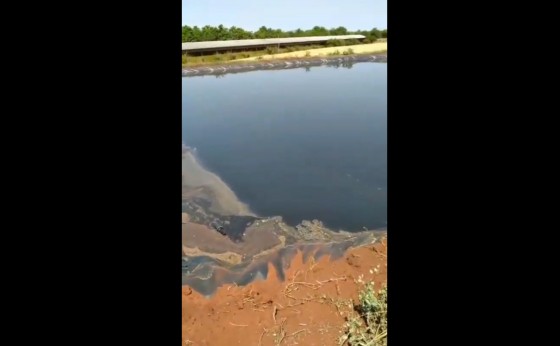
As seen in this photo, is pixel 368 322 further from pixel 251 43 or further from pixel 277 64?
pixel 251 43

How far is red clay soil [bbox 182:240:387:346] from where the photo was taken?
97.3 inches

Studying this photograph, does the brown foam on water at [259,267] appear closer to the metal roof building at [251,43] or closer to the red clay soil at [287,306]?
the red clay soil at [287,306]

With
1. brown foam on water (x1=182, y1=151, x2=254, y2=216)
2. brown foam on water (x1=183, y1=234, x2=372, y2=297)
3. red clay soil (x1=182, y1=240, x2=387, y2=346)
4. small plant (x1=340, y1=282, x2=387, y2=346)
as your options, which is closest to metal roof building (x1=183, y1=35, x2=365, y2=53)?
brown foam on water (x1=182, y1=151, x2=254, y2=216)

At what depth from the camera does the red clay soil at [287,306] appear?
2.47 m

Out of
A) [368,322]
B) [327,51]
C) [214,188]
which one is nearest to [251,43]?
[327,51]

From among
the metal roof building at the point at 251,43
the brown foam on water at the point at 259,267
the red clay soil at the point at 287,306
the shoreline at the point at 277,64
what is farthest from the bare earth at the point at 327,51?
the red clay soil at the point at 287,306

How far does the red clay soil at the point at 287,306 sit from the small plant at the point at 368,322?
60 millimetres

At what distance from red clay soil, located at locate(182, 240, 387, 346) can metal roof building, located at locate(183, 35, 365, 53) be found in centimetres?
507
